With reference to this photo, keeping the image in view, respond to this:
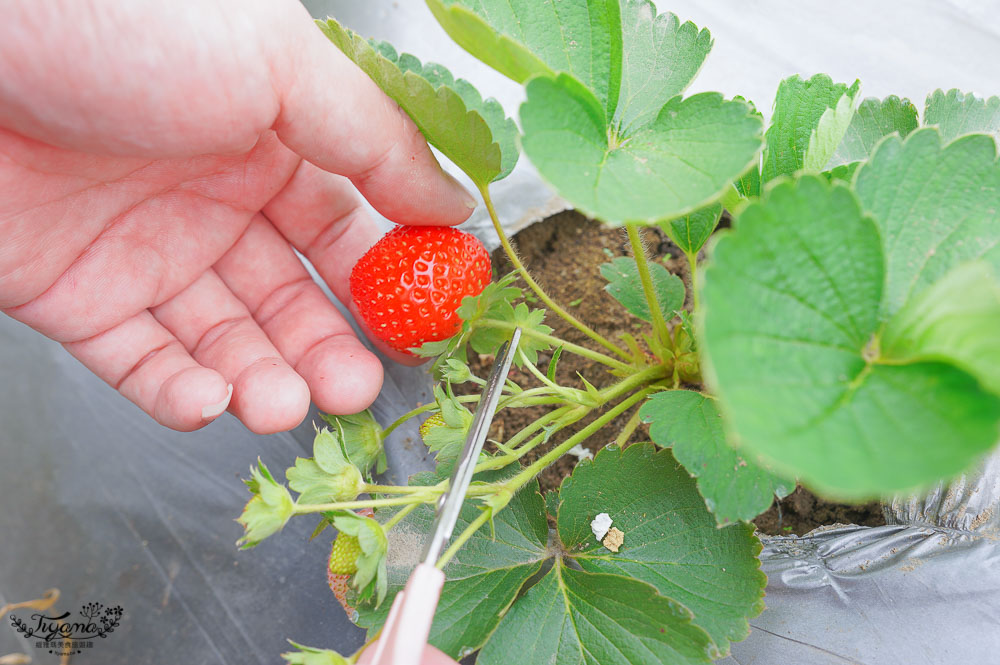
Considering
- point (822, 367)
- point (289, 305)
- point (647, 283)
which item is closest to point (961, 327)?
point (822, 367)

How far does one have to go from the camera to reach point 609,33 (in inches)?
18.4

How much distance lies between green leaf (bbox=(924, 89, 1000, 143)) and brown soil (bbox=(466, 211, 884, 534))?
0.28m

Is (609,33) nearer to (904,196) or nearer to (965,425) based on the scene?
(904,196)

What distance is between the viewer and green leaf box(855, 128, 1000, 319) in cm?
37

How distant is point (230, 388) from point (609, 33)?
18.6 inches

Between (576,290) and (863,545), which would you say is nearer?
(863,545)

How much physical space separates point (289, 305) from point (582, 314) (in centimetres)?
37

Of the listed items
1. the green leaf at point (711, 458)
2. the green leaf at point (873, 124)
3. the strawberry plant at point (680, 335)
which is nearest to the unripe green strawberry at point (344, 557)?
the strawberry plant at point (680, 335)

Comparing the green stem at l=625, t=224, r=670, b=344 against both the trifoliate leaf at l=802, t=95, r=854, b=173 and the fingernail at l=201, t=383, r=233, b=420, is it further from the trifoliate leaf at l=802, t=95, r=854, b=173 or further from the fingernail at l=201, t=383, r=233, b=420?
the fingernail at l=201, t=383, r=233, b=420

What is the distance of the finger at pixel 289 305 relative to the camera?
0.71 meters

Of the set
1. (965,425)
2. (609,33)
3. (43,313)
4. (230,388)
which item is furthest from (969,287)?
(43,313)

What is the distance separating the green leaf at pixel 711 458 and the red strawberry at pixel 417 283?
187 mm

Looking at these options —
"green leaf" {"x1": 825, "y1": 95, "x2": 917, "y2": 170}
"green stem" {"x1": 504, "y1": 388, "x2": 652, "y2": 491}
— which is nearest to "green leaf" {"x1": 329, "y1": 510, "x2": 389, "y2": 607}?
"green stem" {"x1": 504, "y1": 388, "x2": 652, "y2": 491}

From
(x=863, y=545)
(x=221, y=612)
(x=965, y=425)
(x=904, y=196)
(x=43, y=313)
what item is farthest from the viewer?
(x=221, y=612)
